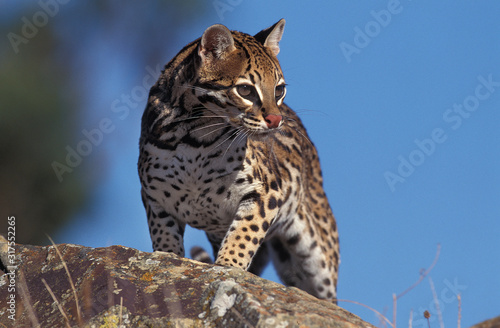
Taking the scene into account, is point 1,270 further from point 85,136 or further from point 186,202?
point 85,136

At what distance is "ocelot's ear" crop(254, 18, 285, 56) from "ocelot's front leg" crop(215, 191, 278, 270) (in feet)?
5.00

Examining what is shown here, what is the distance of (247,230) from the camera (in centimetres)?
754

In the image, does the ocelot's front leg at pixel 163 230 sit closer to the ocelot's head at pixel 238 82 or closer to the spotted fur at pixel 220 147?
the spotted fur at pixel 220 147

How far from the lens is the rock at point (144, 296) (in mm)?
4648

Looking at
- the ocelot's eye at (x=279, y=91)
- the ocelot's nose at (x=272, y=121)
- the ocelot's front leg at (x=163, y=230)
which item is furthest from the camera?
the ocelot's front leg at (x=163, y=230)

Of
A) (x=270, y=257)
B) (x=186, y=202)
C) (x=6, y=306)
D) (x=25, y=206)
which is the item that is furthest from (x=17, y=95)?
(x=6, y=306)

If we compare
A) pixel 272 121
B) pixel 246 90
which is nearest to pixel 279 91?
pixel 246 90

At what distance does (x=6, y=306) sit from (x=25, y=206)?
1296 centimetres

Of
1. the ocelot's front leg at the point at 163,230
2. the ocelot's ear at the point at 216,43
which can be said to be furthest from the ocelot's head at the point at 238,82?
the ocelot's front leg at the point at 163,230

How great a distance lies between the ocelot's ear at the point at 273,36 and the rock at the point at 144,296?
116 inches

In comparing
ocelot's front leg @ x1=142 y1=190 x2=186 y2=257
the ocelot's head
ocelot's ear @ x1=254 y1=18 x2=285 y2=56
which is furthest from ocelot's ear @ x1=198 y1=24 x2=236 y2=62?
ocelot's front leg @ x1=142 y1=190 x2=186 y2=257

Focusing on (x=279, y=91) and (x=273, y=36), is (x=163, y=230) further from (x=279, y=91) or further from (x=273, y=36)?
(x=273, y=36)

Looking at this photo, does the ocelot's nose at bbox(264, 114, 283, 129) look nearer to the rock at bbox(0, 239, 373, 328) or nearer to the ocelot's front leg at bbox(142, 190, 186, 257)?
the rock at bbox(0, 239, 373, 328)

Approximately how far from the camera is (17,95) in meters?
20.4
